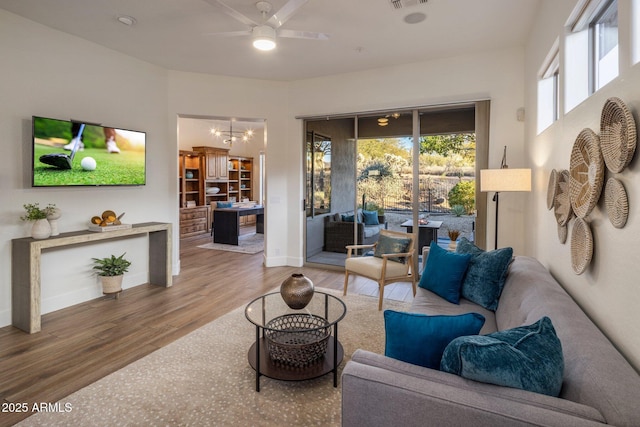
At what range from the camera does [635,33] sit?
56.4 inches

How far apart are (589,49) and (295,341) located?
2.84 metres

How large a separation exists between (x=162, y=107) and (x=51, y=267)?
2.55 m

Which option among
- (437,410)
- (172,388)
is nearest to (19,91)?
(172,388)

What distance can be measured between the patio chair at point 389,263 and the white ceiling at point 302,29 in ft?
7.64

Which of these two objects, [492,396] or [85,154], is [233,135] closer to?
[85,154]

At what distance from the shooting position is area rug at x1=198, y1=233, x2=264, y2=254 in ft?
23.3

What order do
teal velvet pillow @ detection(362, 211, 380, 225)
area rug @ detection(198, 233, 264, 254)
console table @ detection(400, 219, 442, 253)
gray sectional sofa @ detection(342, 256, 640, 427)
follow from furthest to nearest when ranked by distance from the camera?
area rug @ detection(198, 233, 264, 254), teal velvet pillow @ detection(362, 211, 380, 225), console table @ detection(400, 219, 442, 253), gray sectional sofa @ detection(342, 256, 640, 427)

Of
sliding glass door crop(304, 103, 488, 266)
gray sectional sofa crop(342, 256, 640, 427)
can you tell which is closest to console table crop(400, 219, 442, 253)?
sliding glass door crop(304, 103, 488, 266)

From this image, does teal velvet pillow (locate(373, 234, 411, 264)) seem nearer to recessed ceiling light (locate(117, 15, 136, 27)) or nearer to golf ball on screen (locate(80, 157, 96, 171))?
golf ball on screen (locate(80, 157, 96, 171))

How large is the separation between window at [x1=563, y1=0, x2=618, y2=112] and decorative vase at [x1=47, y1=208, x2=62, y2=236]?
182 inches

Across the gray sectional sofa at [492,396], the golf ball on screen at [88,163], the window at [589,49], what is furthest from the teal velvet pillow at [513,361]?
the golf ball on screen at [88,163]

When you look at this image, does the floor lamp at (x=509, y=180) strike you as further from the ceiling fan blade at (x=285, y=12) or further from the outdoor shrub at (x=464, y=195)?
the ceiling fan blade at (x=285, y=12)

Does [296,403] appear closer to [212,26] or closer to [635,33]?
[635,33]

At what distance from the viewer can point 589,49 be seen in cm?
231
